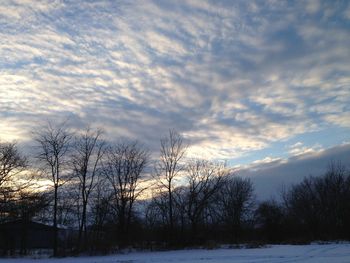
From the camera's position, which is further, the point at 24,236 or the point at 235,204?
the point at 235,204

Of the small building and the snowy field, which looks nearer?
the snowy field

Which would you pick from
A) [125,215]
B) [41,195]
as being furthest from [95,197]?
[41,195]

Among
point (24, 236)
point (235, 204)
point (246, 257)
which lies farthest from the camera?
point (235, 204)

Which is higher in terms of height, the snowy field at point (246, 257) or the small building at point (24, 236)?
the small building at point (24, 236)

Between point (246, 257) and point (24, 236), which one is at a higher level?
point (24, 236)

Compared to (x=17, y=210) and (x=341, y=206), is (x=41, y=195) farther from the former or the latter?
(x=341, y=206)

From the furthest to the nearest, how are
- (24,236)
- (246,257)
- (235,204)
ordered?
1. (235,204)
2. (24,236)
3. (246,257)

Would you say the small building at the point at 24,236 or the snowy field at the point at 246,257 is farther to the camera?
the small building at the point at 24,236

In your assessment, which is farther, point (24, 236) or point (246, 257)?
point (24, 236)

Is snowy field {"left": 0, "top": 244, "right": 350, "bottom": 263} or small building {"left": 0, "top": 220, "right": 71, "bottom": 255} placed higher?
small building {"left": 0, "top": 220, "right": 71, "bottom": 255}

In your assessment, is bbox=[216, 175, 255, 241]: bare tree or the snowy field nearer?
the snowy field

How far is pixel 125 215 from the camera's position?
190ft

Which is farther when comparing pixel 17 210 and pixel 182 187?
pixel 182 187

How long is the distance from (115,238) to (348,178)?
183ft
